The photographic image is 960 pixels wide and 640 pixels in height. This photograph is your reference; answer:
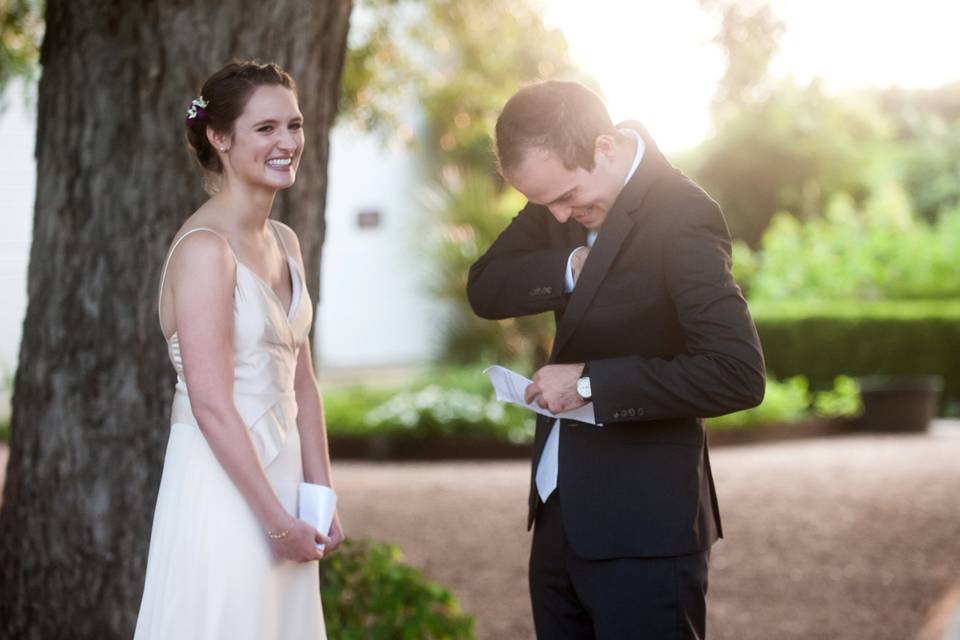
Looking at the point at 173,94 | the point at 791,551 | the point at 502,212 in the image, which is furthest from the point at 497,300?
the point at 502,212

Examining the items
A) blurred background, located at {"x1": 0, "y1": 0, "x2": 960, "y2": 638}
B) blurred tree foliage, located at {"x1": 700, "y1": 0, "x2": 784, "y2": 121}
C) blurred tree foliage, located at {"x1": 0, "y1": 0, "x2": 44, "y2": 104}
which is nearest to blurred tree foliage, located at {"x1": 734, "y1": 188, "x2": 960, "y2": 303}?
blurred background, located at {"x1": 0, "y1": 0, "x2": 960, "y2": 638}

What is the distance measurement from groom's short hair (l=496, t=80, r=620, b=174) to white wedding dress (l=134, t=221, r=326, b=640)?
609mm

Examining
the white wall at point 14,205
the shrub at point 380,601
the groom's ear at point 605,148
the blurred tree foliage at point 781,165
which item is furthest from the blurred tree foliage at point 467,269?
the groom's ear at point 605,148

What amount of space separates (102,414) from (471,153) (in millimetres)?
16242

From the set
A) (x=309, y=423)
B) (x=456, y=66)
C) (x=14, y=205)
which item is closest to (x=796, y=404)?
(x=456, y=66)

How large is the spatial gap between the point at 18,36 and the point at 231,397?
5.28 meters

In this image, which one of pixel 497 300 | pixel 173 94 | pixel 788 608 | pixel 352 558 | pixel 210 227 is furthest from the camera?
pixel 788 608

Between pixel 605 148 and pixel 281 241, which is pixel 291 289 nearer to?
pixel 281 241

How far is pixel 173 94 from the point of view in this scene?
396 cm

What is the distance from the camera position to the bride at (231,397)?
251 centimetres

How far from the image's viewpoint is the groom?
2449mm

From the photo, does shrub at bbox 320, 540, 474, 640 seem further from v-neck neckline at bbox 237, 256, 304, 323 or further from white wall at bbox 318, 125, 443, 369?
white wall at bbox 318, 125, 443, 369

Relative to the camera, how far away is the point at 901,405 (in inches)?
511

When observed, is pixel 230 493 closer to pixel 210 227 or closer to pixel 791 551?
pixel 210 227
